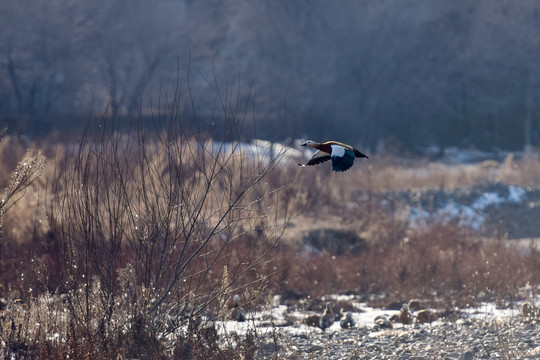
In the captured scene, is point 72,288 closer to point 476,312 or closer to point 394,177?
point 476,312

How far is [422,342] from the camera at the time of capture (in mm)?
7848

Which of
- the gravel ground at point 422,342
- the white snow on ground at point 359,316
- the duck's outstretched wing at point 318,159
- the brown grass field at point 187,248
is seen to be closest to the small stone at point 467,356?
the gravel ground at point 422,342

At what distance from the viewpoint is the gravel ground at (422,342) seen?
7.02 m

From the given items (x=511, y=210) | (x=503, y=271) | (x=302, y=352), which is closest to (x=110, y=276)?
(x=302, y=352)

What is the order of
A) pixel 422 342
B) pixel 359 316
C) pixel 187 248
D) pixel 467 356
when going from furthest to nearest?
1. pixel 359 316
2. pixel 422 342
3. pixel 467 356
4. pixel 187 248

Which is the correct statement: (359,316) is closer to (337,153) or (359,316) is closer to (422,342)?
(422,342)

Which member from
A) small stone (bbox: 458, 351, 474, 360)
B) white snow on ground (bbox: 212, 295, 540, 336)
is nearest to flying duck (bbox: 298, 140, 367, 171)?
small stone (bbox: 458, 351, 474, 360)

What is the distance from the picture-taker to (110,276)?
586 centimetres

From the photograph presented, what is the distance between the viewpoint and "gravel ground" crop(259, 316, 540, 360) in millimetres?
7016

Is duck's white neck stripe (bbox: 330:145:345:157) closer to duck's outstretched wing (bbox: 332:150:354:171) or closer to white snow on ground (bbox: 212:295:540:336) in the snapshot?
duck's outstretched wing (bbox: 332:150:354:171)

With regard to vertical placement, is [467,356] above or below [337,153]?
below

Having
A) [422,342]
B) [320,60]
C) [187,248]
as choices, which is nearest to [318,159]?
[187,248]

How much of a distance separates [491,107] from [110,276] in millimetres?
32970

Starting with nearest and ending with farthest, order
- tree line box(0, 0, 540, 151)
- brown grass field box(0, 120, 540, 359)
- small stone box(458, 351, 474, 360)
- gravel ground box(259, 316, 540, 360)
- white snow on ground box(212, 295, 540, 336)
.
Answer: brown grass field box(0, 120, 540, 359) < small stone box(458, 351, 474, 360) < gravel ground box(259, 316, 540, 360) < white snow on ground box(212, 295, 540, 336) < tree line box(0, 0, 540, 151)
